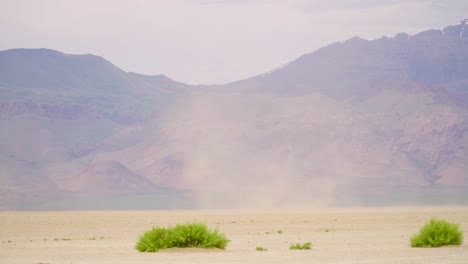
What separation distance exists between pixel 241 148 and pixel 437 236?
13623 centimetres

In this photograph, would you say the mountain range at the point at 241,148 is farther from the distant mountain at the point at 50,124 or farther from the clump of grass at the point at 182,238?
the clump of grass at the point at 182,238

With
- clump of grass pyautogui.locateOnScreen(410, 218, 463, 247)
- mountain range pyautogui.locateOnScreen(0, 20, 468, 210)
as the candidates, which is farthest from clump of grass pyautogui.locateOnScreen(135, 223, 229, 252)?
mountain range pyautogui.locateOnScreen(0, 20, 468, 210)

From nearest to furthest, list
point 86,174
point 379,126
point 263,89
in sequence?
1. point 86,174
2. point 379,126
3. point 263,89

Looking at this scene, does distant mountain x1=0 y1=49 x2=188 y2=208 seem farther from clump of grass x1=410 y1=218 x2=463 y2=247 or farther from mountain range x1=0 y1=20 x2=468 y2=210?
clump of grass x1=410 y1=218 x2=463 y2=247

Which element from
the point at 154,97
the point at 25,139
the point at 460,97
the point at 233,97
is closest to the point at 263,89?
the point at 233,97

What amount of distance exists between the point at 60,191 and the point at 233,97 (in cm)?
4971

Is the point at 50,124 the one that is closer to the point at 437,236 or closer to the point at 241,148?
the point at 241,148

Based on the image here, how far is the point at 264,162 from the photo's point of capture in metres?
156

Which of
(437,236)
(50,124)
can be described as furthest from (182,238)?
(50,124)

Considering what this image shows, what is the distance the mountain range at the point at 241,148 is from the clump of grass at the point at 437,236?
98.2 m

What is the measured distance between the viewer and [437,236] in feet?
84.8

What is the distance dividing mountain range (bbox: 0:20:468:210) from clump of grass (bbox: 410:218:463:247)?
9818 cm

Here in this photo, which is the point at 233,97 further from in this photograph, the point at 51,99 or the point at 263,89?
the point at 51,99

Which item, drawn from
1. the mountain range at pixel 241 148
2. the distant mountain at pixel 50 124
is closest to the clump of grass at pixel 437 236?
the mountain range at pixel 241 148
